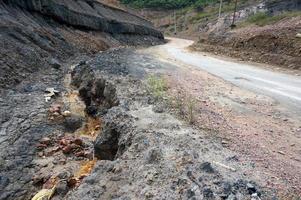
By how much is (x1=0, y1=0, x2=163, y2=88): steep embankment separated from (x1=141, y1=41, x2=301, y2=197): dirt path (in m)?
7.23

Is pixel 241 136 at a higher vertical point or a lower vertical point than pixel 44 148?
higher

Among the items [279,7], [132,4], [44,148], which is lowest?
[132,4]

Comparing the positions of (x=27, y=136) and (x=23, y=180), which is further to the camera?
(x=27, y=136)

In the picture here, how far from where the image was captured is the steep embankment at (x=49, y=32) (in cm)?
1612

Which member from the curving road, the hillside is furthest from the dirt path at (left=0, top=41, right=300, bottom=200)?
the hillside

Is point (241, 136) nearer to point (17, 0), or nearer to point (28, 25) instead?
point (28, 25)

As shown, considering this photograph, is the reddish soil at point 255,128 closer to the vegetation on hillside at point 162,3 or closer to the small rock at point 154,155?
the small rock at point 154,155

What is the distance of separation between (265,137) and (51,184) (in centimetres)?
434

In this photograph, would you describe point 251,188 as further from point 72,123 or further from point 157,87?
point 72,123

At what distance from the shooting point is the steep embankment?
52.9 ft

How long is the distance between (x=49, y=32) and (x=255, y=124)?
17679 millimetres

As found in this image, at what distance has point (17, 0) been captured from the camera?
2258 cm

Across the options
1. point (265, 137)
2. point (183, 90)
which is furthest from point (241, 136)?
point (183, 90)

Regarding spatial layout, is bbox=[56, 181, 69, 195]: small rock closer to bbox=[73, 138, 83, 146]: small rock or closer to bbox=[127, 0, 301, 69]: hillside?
bbox=[73, 138, 83, 146]: small rock
